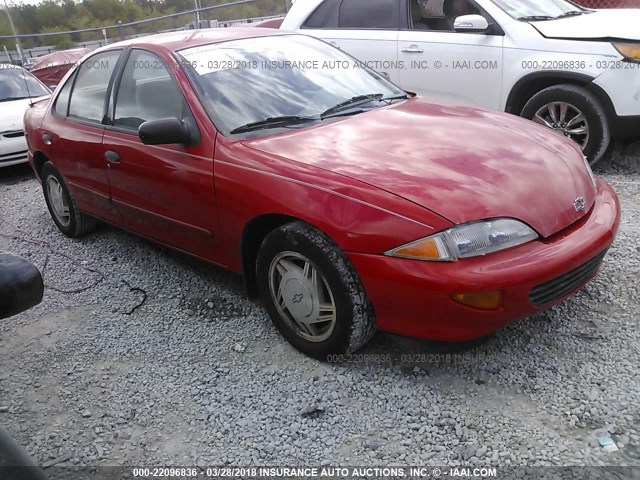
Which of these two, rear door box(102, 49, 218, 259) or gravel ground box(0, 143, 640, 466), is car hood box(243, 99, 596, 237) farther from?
gravel ground box(0, 143, 640, 466)

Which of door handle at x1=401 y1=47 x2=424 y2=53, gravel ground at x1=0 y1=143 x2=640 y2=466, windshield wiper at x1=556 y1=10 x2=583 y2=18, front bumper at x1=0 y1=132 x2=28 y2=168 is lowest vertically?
gravel ground at x1=0 y1=143 x2=640 y2=466

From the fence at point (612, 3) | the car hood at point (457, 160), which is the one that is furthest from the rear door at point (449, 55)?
the fence at point (612, 3)

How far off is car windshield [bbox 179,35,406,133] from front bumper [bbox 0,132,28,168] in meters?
4.62

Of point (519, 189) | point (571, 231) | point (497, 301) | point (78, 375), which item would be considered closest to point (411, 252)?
point (497, 301)

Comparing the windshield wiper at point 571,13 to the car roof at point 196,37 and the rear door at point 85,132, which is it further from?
the rear door at point 85,132

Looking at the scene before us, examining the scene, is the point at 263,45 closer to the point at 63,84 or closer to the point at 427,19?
the point at 63,84

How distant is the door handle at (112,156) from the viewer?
3.62 m

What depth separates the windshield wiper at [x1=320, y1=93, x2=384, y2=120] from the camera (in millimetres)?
3215

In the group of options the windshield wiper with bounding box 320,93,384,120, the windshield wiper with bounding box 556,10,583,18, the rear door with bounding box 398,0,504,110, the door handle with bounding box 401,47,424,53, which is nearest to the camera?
the windshield wiper with bounding box 320,93,384,120

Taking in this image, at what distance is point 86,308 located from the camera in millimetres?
3625

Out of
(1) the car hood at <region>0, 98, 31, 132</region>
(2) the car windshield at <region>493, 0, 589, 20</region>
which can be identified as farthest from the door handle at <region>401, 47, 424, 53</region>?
(1) the car hood at <region>0, 98, 31, 132</region>

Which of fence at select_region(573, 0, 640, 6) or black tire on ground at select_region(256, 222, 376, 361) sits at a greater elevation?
fence at select_region(573, 0, 640, 6)

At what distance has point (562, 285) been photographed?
2.46 meters

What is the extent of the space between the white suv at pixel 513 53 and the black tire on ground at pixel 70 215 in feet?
10.1
